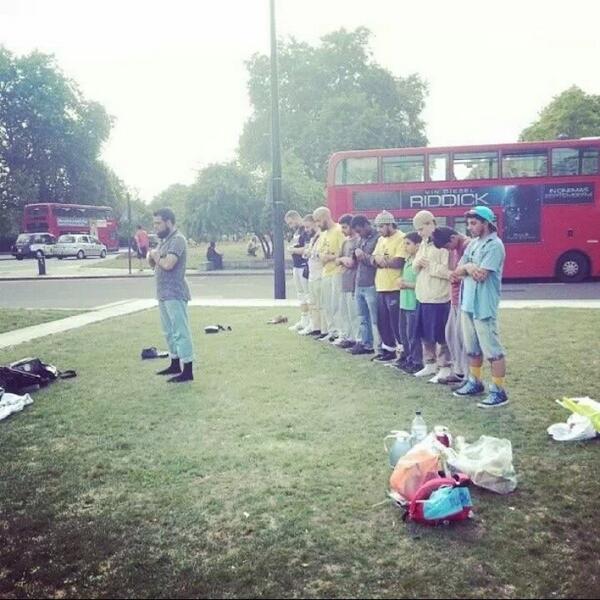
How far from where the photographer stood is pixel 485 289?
18.2 ft

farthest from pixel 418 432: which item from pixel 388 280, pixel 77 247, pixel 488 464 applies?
pixel 77 247

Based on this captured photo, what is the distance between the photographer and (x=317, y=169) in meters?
39.2

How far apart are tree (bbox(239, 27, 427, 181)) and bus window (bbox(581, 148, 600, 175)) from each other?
71.1 feet

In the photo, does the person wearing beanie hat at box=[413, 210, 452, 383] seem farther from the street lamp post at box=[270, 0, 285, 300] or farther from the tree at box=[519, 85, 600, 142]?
the tree at box=[519, 85, 600, 142]

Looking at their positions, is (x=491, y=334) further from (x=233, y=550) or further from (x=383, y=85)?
(x=383, y=85)

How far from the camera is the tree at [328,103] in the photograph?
124 ft

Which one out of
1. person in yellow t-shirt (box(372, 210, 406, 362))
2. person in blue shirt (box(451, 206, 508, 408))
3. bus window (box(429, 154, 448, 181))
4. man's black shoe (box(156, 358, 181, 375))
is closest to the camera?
person in blue shirt (box(451, 206, 508, 408))

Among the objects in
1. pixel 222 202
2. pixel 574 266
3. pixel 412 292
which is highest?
pixel 222 202

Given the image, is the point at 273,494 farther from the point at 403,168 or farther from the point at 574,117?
the point at 574,117

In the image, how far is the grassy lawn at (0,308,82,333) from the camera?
37.8 ft

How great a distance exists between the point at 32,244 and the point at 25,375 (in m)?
38.4

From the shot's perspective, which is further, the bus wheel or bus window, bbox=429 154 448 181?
bus window, bbox=429 154 448 181

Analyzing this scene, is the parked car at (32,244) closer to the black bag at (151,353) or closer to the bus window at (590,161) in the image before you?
the bus window at (590,161)

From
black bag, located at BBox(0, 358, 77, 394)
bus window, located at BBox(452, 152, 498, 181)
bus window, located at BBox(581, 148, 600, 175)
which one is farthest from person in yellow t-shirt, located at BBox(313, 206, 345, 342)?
bus window, located at BBox(581, 148, 600, 175)
